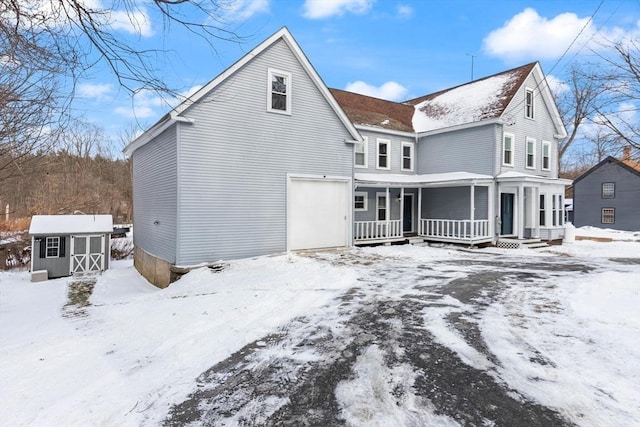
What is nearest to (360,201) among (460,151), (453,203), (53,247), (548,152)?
(453,203)

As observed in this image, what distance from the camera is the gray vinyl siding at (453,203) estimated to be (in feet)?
53.8

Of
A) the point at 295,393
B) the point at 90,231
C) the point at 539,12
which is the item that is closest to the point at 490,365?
the point at 295,393

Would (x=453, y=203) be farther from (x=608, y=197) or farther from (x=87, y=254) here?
(x=608, y=197)

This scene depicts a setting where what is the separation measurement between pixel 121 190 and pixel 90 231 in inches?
822

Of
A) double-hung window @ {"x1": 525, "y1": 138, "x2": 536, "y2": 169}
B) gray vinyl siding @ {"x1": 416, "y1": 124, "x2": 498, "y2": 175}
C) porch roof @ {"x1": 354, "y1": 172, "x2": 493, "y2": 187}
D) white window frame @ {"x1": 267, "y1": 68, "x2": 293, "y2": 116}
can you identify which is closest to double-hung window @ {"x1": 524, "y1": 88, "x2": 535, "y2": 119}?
double-hung window @ {"x1": 525, "y1": 138, "x2": 536, "y2": 169}

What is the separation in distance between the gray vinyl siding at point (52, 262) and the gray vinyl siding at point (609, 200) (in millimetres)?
34895

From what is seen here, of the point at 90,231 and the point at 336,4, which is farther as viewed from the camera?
the point at 90,231

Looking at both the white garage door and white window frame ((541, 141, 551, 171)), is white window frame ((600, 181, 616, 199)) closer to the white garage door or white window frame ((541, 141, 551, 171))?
white window frame ((541, 141, 551, 171))

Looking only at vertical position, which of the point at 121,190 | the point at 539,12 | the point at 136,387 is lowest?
the point at 136,387

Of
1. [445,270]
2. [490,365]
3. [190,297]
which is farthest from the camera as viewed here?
[445,270]

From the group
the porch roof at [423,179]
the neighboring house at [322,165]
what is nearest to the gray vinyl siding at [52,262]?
the neighboring house at [322,165]

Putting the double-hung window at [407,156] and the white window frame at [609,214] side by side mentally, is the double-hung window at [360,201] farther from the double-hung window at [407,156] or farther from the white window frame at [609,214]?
the white window frame at [609,214]

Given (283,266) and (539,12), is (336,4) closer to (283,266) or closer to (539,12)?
(283,266)

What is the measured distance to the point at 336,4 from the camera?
21.0 feet
